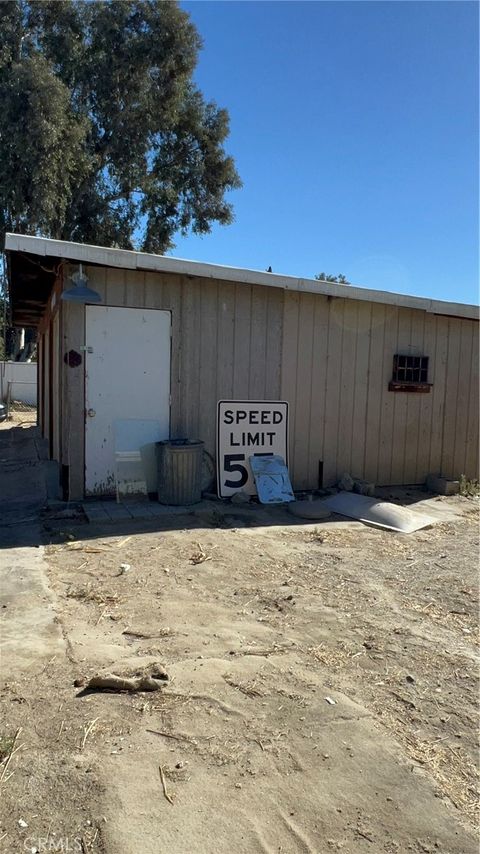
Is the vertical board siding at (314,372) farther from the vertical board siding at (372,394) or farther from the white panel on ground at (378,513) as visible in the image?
the white panel on ground at (378,513)

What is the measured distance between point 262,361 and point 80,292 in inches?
96.0

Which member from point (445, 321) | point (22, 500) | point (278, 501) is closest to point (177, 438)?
point (278, 501)

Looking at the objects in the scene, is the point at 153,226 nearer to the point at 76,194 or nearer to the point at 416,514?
the point at 76,194

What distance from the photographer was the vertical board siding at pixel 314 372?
6555mm

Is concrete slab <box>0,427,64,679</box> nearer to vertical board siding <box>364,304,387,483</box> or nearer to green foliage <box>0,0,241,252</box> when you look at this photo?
vertical board siding <box>364,304,387,483</box>

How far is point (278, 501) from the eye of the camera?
6953 millimetres

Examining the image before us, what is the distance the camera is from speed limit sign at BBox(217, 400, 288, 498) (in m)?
7.01

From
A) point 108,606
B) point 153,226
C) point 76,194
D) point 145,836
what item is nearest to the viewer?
point 145,836

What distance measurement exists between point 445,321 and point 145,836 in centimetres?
815

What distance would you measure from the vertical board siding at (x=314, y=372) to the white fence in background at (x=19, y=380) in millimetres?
17891

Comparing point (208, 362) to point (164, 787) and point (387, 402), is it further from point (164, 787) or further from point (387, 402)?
point (164, 787)

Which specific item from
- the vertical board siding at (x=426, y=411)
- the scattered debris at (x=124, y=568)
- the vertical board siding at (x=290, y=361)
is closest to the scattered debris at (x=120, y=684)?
the scattered debris at (x=124, y=568)

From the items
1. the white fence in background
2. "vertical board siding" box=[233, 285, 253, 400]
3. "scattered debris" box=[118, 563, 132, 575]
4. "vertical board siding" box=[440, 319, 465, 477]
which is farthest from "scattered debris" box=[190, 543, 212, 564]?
the white fence in background

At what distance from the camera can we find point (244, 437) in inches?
282
